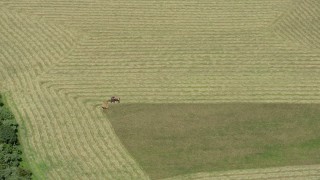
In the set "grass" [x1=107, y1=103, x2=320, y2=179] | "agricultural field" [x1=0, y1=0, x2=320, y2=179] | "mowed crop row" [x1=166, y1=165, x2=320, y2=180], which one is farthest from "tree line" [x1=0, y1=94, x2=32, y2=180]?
"mowed crop row" [x1=166, y1=165, x2=320, y2=180]

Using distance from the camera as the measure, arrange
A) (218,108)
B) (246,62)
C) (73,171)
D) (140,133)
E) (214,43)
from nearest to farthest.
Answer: (73,171), (140,133), (218,108), (246,62), (214,43)

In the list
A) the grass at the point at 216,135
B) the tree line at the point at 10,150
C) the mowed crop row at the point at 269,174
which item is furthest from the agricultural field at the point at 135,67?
the tree line at the point at 10,150

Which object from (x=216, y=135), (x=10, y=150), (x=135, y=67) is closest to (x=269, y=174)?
(x=216, y=135)

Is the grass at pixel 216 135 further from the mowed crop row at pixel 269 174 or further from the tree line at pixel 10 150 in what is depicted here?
the tree line at pixel 10 150

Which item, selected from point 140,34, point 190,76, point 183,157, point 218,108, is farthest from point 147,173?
point 140,34

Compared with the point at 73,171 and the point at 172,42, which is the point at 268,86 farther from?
the point at 73,171

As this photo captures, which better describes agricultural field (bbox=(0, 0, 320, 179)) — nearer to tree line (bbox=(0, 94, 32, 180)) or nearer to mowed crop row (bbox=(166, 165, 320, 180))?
mowed crop row (bbox=(166, 165, 320, 180))
